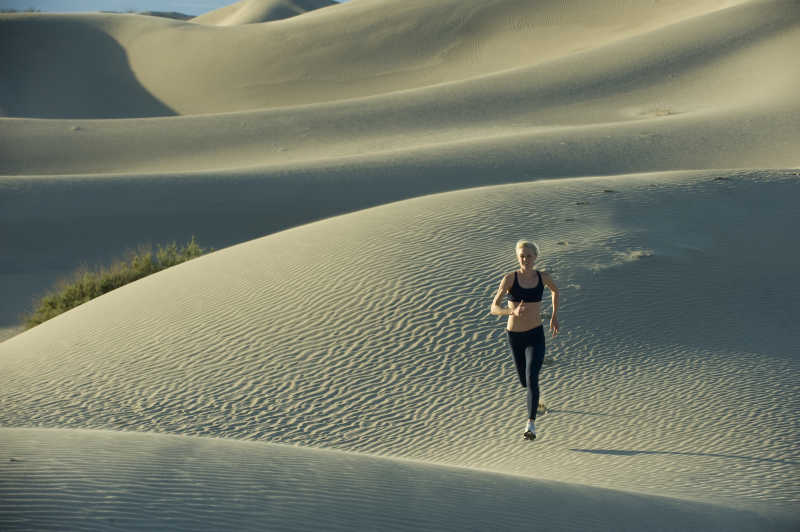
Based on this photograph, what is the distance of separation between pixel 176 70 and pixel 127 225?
136 ft

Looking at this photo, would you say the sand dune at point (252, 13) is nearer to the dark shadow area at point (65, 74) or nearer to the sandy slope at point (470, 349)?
the dark shadow area at point (65, 74)

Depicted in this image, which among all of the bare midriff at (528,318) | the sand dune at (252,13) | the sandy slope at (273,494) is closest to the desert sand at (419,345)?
the sandy slope at (273,494)

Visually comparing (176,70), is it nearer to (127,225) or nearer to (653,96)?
(653,96)

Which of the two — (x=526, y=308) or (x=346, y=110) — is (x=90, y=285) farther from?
(x=346, y=110)

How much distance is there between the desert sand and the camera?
4574 millimetres

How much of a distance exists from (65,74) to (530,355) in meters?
60.7

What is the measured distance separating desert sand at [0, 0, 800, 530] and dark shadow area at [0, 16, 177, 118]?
3410 cm

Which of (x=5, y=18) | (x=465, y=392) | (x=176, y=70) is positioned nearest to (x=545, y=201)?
(x=465, y=392)

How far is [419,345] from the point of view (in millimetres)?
8898

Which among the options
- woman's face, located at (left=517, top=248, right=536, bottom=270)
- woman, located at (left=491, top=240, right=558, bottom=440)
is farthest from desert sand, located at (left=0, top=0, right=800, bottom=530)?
woman's face, located at (left=517, top=248, right=536, bottom=270)

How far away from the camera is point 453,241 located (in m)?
11.3

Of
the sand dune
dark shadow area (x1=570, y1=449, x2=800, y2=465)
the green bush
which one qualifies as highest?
the sand dune

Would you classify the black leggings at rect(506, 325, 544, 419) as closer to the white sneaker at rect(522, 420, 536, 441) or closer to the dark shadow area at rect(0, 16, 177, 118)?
the white sneaker at rect(522, 420, 536, 441)

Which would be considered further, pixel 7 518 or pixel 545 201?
pixel 545 201
